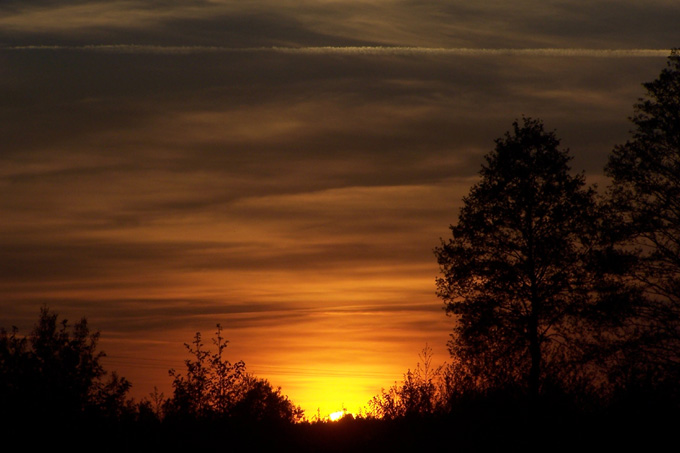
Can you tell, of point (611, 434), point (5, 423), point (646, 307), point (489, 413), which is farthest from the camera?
point (646, 307)

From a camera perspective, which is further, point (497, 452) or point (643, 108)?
point (643, 108)

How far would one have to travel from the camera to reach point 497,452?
72.7ft

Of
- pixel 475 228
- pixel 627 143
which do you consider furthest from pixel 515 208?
pixel 627 143

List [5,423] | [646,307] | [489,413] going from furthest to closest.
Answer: [646,307] < [5,423] < [489,413]

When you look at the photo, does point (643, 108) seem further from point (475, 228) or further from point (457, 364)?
point (457, 364)

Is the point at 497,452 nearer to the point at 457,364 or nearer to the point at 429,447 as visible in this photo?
the point at 429,447

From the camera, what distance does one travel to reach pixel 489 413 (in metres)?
23.8

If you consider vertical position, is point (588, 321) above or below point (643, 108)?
below

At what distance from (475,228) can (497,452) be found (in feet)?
50.4

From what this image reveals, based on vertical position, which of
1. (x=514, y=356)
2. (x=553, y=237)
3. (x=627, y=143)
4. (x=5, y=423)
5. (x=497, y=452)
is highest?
(x=627, y=143)

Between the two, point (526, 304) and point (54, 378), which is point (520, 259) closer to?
point (526, 304)

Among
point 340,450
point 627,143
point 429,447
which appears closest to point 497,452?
point 429,447

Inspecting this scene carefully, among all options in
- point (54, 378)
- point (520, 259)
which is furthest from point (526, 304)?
point (54, 378)

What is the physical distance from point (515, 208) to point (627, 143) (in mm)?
5121
